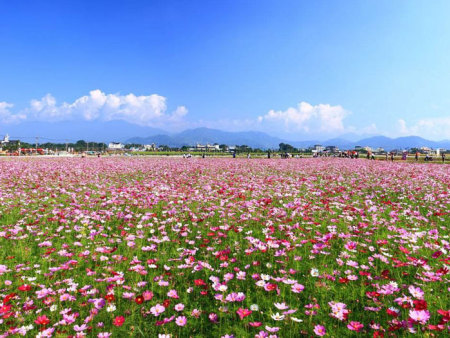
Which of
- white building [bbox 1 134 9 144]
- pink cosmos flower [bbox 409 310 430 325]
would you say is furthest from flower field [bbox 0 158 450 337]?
white building [bbox 1 134 9 144]

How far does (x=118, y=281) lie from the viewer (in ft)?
9.51

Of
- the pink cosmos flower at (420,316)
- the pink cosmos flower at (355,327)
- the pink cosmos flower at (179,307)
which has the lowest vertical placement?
the pink cosmos flower at (179,307)

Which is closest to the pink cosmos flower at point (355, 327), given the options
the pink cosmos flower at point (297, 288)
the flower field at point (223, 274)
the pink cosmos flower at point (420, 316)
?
the flower field at point (223, 274)

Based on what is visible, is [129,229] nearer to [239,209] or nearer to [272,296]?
[239,209]

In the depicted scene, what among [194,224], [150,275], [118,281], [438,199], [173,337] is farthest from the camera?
[438,199]

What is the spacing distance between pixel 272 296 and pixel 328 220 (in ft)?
10.6

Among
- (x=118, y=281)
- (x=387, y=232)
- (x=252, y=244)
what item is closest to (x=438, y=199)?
(x=387, y=232)

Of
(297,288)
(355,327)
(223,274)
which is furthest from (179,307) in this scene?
(355,327)

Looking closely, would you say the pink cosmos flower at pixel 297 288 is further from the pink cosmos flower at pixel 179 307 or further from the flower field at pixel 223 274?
the pink cosmos flower at pixel 179 307

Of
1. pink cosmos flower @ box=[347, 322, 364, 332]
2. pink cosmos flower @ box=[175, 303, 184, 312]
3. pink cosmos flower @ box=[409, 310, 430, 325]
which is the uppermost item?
pink cosmos flower @ box=[409, 310, 430, 325]

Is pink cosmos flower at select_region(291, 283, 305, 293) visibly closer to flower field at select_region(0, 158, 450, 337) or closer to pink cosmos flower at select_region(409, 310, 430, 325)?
flower field at select_region(0, 158, 450, 337)

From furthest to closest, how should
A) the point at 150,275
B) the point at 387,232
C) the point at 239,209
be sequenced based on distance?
the point at 239,209
the point at 387,232
the point at 150,275

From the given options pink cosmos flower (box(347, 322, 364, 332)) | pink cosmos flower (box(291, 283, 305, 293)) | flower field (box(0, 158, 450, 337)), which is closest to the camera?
pink cosmos flower (box(347, 322, 364, 332))

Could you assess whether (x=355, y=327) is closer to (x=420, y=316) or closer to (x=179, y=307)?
(x=420, y=316)
